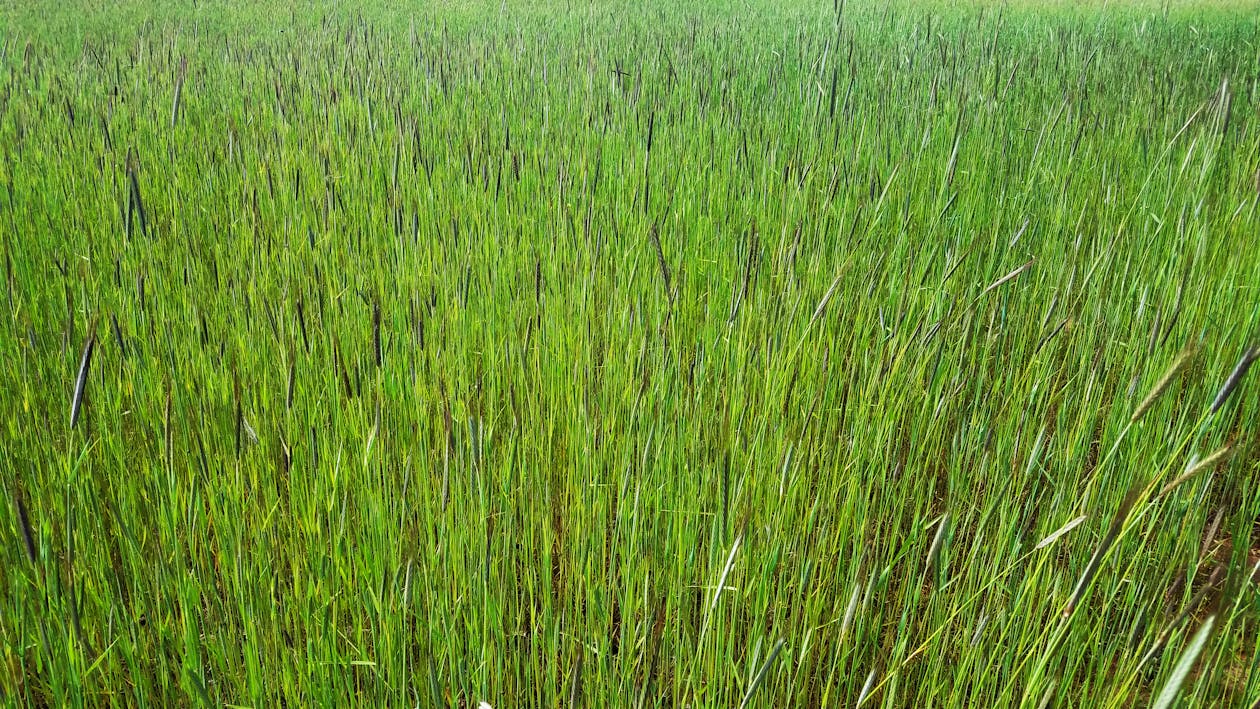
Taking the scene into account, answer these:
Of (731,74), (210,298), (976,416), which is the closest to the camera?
(976,416)

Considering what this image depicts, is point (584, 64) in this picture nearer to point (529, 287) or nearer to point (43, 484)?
point (529, 287)

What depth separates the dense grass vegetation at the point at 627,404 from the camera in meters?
0.97

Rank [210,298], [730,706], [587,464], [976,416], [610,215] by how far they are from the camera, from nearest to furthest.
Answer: [730,706] < [587,464] < [976,416] < [210,298] < [610,215]

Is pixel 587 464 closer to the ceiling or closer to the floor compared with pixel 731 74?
closer to the floor

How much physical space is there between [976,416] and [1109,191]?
1.18m

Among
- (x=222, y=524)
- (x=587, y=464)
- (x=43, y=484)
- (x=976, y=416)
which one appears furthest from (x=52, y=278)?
(x=976, y=416)

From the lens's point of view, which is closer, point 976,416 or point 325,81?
point 976,416

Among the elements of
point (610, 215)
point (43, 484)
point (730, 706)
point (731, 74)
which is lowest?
point (730, 706)

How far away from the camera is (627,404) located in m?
1.46

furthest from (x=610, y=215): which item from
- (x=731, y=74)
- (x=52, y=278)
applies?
(x=731, y=74)

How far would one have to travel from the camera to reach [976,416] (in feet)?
4.96

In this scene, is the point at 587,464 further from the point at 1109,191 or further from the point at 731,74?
the point at 731,74

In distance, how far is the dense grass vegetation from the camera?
973 mm

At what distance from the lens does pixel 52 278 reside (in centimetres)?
198
